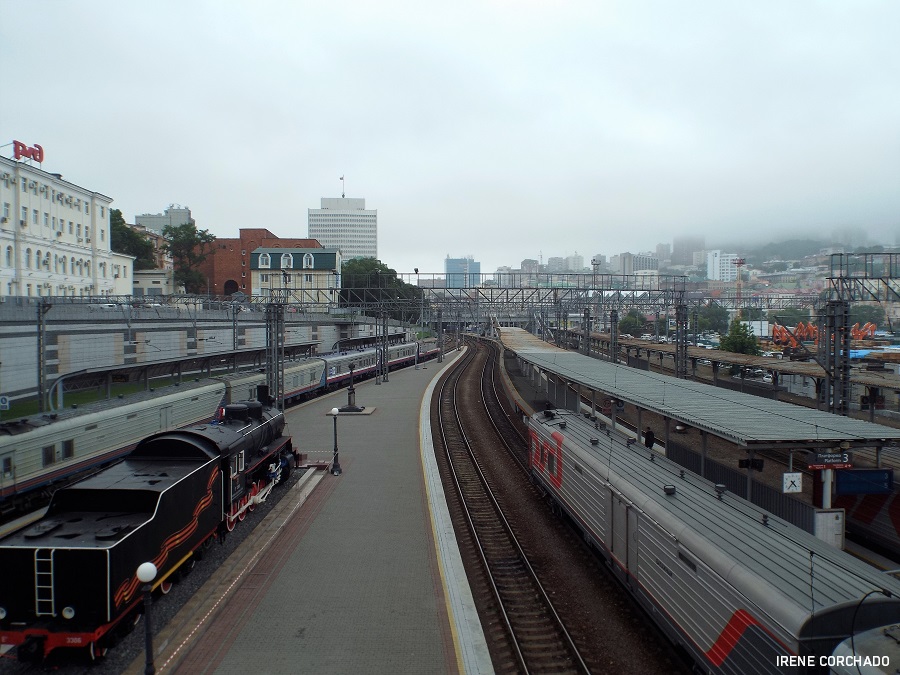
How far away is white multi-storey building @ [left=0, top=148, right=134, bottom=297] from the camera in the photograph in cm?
3331

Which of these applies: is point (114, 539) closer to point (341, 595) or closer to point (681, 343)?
point (341, 595)

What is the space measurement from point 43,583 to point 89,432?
9556mm

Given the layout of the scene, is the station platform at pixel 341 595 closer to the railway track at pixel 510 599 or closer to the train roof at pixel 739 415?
the railway track at pixel 510 599

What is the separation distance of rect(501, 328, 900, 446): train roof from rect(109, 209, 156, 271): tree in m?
60.7

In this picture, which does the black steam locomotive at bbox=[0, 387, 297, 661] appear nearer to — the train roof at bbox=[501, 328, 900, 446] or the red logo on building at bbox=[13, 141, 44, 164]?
the train roof at bbox=[501, 328, 900, 446]

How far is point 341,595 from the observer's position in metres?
Answer: 9.54

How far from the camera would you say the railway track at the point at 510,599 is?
7.80 metres

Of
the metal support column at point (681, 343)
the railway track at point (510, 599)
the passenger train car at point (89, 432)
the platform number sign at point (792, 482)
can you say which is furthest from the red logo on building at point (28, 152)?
the platform number sign at point (792, 482)

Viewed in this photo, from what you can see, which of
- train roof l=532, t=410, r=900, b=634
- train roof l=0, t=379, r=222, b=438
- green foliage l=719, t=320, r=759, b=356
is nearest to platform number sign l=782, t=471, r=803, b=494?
train roof l=532, t=410, r=900, b=634

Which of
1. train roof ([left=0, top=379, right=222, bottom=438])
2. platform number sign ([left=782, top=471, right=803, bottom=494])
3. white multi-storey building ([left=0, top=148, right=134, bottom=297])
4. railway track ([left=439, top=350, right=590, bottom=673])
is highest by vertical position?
white multi-storey building ([left=0, top=148, right=134, bottom=297])

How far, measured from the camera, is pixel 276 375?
24125 millimetres

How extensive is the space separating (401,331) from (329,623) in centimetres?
6943

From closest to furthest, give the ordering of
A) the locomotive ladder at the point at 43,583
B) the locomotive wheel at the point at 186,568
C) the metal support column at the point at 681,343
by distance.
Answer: the locomotive ladder at the point at 43,583 → the locomotive wheel at the point at 186,568 → the metal support column at the point at 681,343

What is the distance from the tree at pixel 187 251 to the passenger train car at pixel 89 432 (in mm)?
51751
